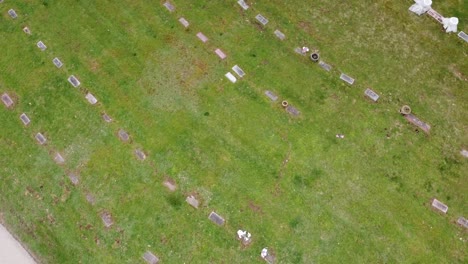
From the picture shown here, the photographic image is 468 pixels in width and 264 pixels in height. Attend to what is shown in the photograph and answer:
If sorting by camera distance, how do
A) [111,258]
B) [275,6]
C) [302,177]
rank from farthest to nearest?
[275,6], [302,177], [111,258]

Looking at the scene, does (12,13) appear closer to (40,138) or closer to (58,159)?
(40,138)

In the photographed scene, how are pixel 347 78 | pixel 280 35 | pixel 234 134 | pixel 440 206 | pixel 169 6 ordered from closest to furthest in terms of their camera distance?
pixel 440 206, pixel 234 134, pixel 347 78, pixel 280 35, pixel 169 6

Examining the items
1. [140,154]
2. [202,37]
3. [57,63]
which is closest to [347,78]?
[202,37]

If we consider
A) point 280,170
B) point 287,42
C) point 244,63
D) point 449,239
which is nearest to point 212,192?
point 280,170

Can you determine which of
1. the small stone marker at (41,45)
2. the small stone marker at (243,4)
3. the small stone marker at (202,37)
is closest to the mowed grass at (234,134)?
the small stone marker at (41,45)

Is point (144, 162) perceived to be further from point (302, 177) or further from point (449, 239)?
point (449, 239)

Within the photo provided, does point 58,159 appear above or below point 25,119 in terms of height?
below

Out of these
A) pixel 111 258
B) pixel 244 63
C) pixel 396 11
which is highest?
pixel 396 11
